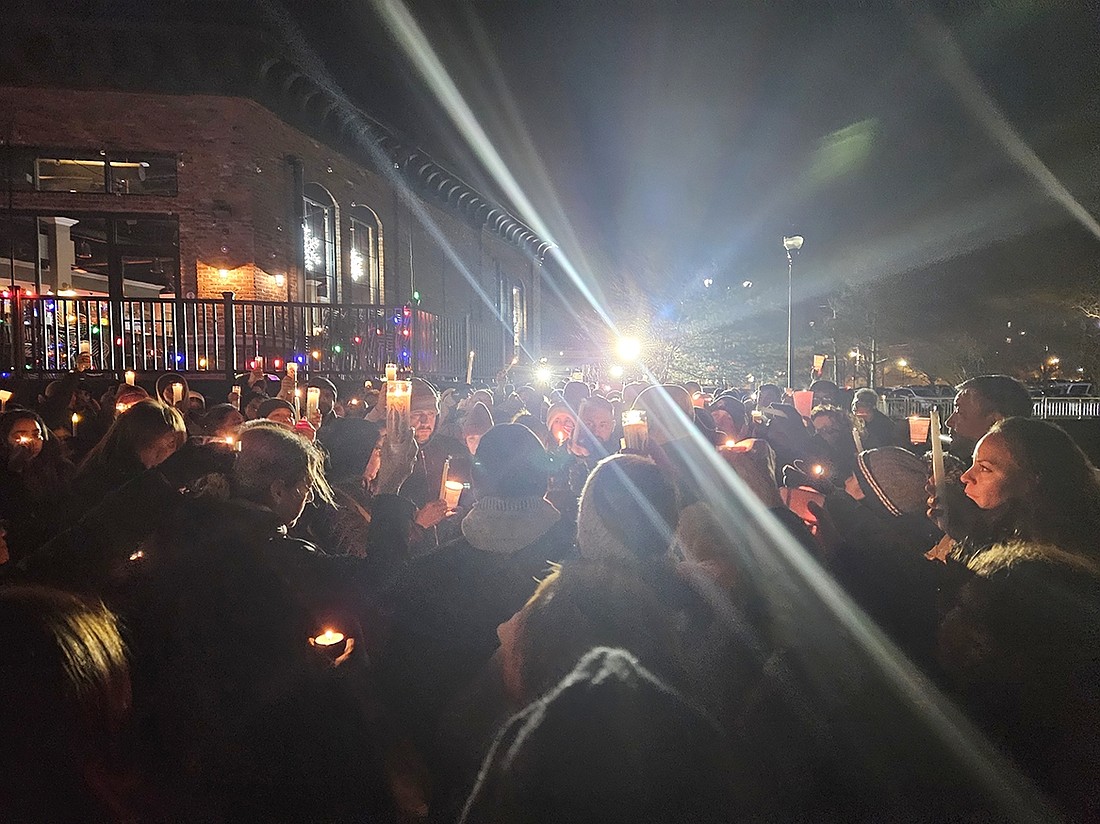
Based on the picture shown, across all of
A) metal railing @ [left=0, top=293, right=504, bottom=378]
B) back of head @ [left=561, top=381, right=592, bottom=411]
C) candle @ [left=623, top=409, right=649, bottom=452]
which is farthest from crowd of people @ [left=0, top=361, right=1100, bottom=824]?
metal railing @ [left=0, top=293, right=504, bottom=378]

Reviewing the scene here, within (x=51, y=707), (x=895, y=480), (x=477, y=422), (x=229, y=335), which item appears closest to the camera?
(x=51, y=707)

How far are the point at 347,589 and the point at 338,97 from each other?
16113mm

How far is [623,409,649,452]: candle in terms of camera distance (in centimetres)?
447

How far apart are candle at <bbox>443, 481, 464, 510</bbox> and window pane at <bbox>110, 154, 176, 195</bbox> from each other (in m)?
13.1

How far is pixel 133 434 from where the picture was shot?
12.4 ft

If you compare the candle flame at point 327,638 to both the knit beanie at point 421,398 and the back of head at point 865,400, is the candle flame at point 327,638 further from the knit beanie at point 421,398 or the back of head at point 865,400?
the back of head at point 865,400

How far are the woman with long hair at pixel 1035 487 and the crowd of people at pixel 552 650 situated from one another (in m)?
0.01

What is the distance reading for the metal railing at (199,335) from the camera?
12539 mm

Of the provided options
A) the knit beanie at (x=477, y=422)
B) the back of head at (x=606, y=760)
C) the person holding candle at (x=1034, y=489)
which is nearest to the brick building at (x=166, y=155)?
the knit beanie at (x=477, y=422)

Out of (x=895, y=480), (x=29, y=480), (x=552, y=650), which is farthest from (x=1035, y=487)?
(x=29, y=480)

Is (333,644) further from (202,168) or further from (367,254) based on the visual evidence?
(367,254)

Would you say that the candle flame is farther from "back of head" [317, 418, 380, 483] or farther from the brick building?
the brick building

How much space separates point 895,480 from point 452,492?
2540mm

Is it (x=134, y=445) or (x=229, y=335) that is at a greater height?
(x=229, y=335)
